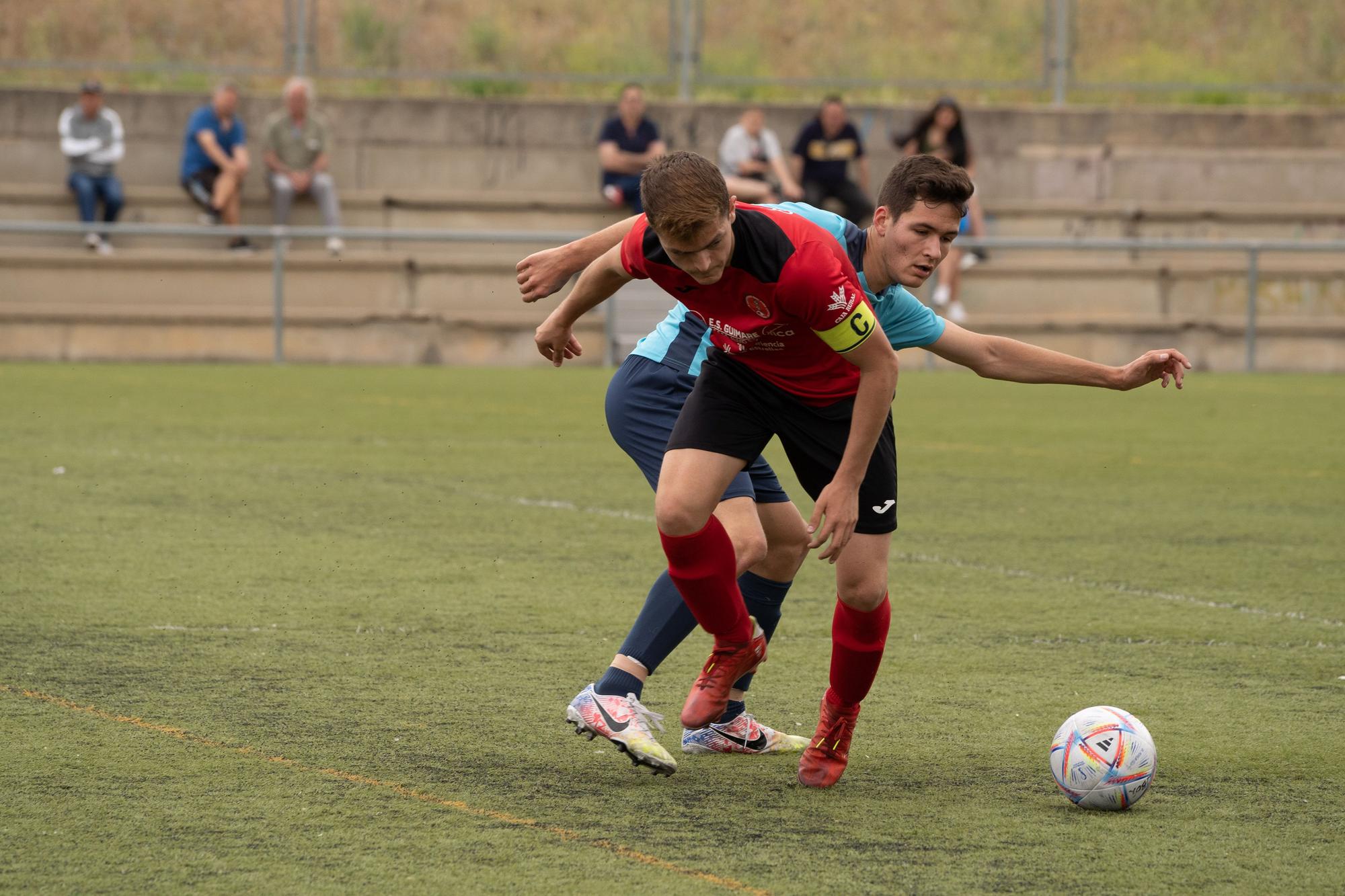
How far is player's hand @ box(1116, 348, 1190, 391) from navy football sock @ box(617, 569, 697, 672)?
126 centimetres

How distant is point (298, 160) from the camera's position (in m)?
19.5

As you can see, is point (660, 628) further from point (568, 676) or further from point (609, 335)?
point (609, 335)

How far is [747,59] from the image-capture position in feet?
71.0

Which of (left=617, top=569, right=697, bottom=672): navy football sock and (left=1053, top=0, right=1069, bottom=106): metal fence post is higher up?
(left=1053, top=0, right=1069, bottom=106): metal fence post

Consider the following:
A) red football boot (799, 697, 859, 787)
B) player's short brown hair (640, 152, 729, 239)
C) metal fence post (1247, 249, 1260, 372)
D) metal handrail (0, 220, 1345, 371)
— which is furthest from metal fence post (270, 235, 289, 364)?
player's short brown hair (640, 152, 729, 239)

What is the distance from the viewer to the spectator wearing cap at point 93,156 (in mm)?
18891

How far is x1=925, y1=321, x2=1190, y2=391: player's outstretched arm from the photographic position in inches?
186

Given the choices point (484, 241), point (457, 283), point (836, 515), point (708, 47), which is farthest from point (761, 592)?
point (708, 47)

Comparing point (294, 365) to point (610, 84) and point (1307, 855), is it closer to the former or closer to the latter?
point (610, 84)

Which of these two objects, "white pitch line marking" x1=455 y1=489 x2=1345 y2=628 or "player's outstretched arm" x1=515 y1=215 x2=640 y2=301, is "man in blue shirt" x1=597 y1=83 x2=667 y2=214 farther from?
"player's outstretched arm" x1=515 y1=215 x2=640 y2=301

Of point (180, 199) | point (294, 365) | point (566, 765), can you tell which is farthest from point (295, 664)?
point (180, 199)

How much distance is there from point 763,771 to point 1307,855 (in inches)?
54.0

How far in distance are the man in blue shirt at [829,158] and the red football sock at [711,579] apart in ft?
48.3

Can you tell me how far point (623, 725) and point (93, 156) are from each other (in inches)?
633
